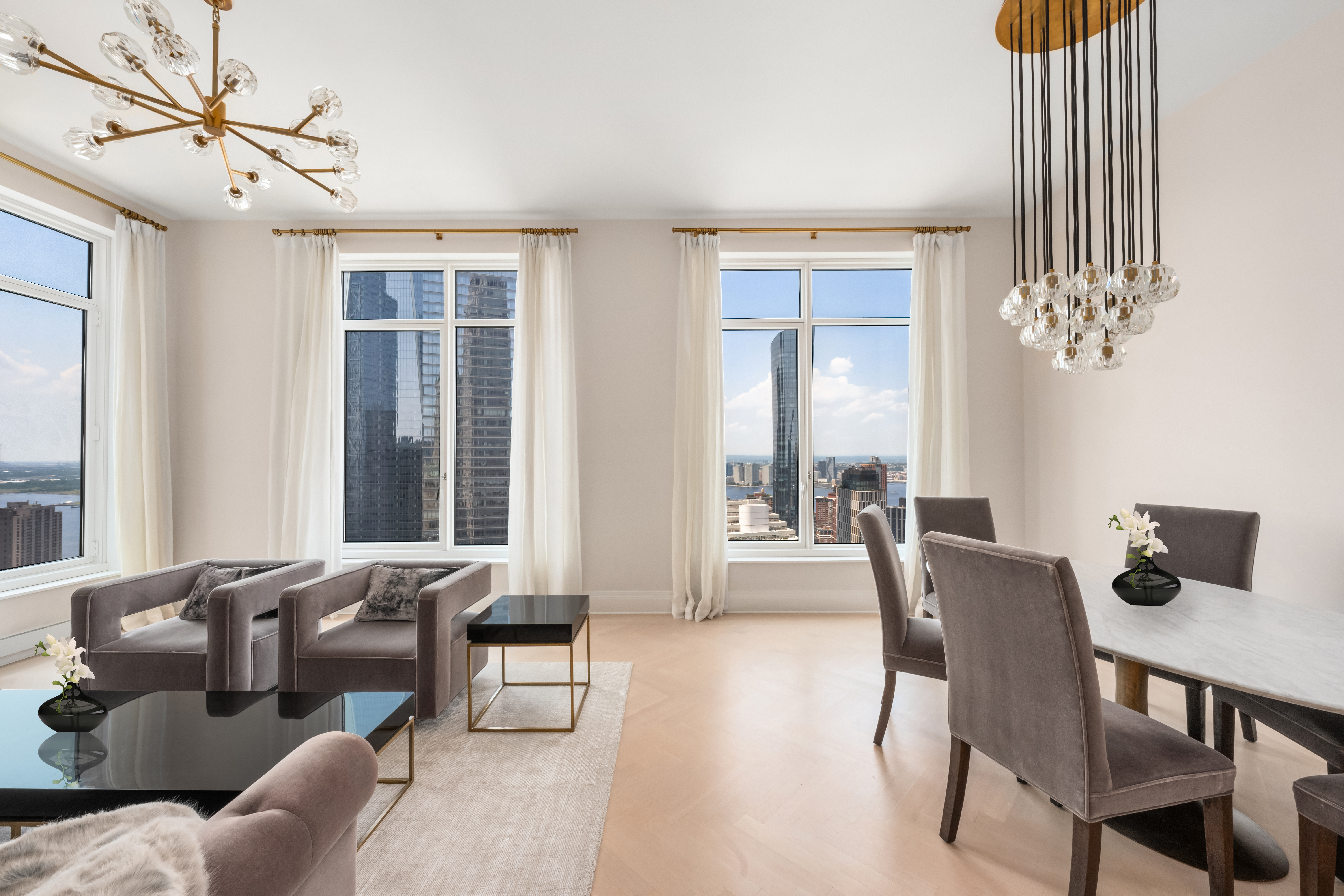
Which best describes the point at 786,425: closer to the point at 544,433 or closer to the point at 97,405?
the point at 544,433

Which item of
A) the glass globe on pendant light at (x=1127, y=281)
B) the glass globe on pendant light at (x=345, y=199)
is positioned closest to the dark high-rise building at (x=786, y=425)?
the glass globe on pendant light at (x=1127, y=281)

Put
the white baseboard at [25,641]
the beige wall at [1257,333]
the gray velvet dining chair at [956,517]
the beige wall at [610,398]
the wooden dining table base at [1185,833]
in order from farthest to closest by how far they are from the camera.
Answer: the beige wall at [610,398] → the white baseboard at [25,641] → the gray velvet dining chair at [956,517] → the beige wall at [1257,333] → the wooden dining table base at [1185,833]

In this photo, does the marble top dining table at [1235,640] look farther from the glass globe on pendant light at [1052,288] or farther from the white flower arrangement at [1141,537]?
the glass globe on pendant light at [1052,288]

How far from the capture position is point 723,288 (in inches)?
178

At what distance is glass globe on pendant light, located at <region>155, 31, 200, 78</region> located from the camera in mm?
1556

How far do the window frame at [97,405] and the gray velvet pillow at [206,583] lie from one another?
168 centimetres

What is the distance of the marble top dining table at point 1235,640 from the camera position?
1.22 metres

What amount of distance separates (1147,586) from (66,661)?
346 cm

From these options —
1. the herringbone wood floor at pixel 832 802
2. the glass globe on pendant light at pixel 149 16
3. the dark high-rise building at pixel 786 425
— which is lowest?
the herringbone wood floor at pixel 832 802

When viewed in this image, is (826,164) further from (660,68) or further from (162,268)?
(162,268)

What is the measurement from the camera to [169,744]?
1629mm

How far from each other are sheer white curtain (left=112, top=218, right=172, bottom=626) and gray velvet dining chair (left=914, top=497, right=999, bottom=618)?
17.0ft

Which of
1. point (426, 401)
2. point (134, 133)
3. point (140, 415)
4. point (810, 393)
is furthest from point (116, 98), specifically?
point (810, 393)

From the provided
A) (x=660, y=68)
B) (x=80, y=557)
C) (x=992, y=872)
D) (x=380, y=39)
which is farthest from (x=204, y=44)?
(x=992, y=872)
